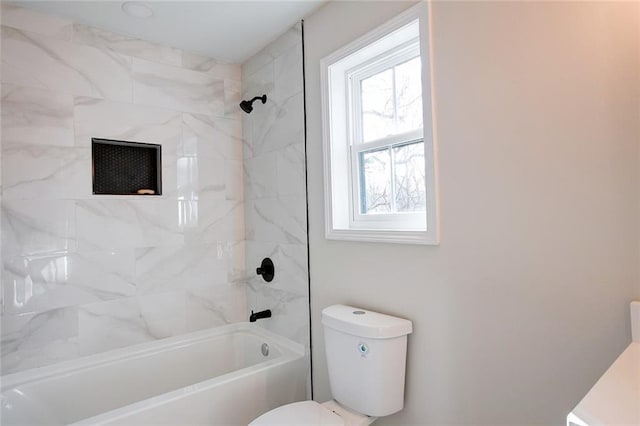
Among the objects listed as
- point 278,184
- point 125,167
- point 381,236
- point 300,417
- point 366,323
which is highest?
point 125,167

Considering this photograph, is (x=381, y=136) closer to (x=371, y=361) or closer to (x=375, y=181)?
(x=375, y=181)

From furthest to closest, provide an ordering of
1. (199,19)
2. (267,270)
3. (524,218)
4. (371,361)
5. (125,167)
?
(267,270), (125,167), (199,19), (371,361), (524,218)

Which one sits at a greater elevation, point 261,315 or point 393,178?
point 393,178

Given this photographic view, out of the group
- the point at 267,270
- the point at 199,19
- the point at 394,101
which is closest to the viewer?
the point at 394,101

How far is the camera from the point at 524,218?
1206mm

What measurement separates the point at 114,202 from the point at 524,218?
216cm

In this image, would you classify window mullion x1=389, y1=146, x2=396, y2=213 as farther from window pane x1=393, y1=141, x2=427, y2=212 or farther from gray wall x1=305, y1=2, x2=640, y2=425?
gray wall x1=305, y1=2, x2=640, y2=425

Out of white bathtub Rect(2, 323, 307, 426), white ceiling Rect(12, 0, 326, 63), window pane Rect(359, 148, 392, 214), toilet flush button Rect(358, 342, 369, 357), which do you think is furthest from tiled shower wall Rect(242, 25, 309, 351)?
toilet flush button Rect(358, 342, 369, 357)

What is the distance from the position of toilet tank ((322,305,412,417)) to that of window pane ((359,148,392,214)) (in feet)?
1.85

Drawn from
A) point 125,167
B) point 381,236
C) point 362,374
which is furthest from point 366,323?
point 125,167

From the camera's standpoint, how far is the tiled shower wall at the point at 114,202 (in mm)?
1930

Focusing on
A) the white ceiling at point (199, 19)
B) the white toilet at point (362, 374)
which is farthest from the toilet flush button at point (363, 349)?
the white ceiling at point (199, 19)

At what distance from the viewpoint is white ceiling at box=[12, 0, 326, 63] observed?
6.46ft

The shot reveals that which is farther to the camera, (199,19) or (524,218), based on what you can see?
(199,19)
